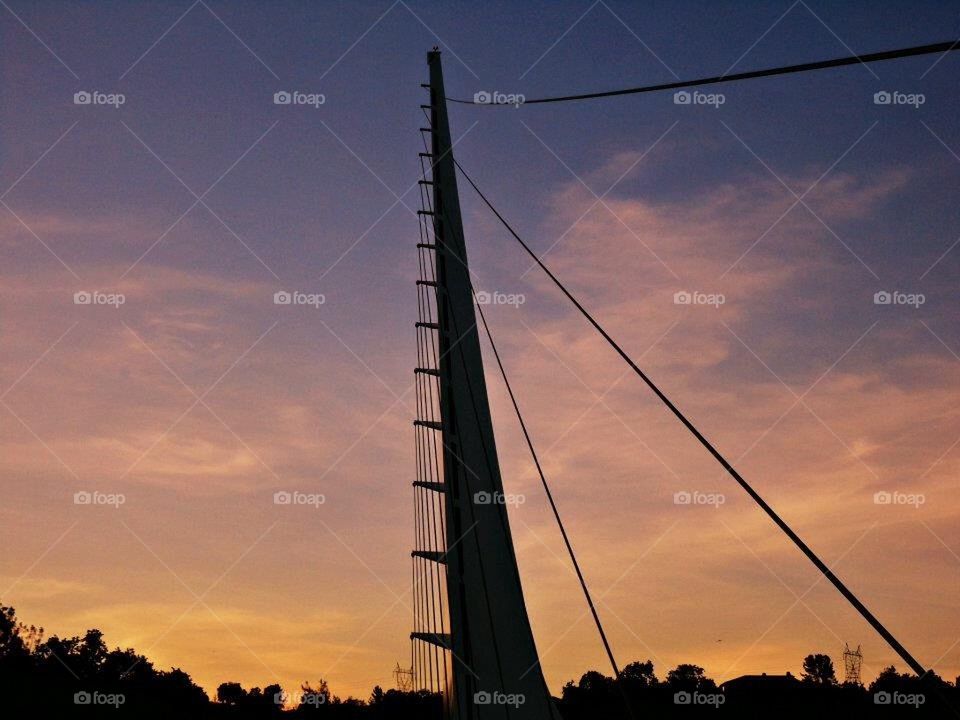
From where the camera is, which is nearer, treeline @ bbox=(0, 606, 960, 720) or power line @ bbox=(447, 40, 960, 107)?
power line @ bbox=(447, 40, 960, 107)

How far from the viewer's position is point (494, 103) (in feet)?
108

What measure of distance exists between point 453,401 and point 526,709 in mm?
8159

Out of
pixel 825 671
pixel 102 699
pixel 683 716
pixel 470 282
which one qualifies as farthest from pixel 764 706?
pixel 470 282

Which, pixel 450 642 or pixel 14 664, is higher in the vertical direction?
pixel 14 664

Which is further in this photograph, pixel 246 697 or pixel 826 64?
pixel 246 697

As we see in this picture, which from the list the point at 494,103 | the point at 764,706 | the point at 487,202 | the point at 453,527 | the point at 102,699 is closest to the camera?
the point at 453,527

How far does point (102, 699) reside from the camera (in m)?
102

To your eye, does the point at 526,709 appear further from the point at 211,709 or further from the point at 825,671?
the point at 825,671

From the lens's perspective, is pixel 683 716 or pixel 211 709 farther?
pixel 683 716

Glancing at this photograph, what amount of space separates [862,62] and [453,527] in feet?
57.0

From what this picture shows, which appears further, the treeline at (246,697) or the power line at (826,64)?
the treeline at (246,697)

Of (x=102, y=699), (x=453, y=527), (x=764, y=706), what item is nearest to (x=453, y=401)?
(x=453, y=527)

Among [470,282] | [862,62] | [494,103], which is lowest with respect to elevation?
[862,62]

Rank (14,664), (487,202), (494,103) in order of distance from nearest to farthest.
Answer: (487,202), (494,103), (14,664)
